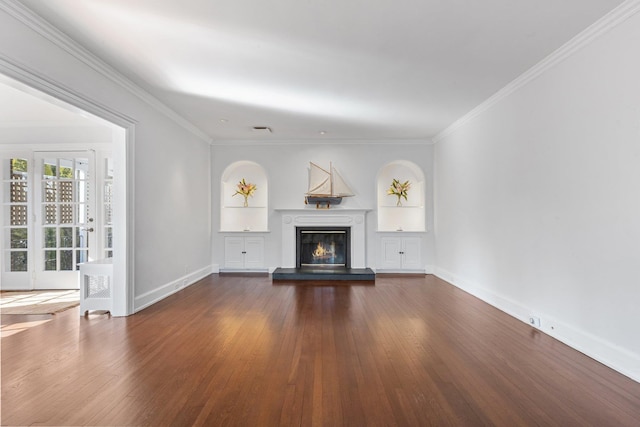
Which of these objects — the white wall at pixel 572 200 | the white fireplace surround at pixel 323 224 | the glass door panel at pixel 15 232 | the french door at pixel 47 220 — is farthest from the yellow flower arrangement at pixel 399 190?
the glass door panel at pixel 15 232

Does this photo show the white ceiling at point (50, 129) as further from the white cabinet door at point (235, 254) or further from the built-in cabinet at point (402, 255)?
the built-in cabinet at point (402, 255)

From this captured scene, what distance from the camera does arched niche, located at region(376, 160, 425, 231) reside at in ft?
23.6

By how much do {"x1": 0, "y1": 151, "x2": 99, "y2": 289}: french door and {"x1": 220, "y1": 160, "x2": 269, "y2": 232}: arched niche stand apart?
2549mm

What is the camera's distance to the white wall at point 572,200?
245cm

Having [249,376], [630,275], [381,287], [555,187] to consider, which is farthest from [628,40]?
[381,287]

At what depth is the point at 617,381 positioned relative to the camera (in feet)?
7.56

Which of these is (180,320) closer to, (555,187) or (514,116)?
(555,187)

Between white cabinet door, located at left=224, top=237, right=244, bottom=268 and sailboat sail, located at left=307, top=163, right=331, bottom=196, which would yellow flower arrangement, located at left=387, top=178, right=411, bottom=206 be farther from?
white cabinet door, located at left=224, top=237, right=244, bottom=268

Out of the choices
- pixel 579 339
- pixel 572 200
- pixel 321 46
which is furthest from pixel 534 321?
pixel 321 46

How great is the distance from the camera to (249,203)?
23.7ft

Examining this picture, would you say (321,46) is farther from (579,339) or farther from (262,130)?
(579,339)

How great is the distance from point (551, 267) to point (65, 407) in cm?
408

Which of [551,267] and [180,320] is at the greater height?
[551,267]

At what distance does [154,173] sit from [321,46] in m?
2.86
